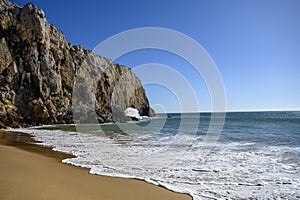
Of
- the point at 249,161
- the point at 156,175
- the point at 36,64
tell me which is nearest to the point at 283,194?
the point at 156,175

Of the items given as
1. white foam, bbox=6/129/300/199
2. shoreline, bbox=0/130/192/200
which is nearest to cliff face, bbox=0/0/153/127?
white foam, bbox=6/129/300/199

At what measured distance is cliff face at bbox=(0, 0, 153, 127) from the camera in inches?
1273

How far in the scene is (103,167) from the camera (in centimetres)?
805

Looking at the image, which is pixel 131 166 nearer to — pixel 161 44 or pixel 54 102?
pixel 161 44

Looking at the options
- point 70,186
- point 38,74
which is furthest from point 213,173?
point 38,74

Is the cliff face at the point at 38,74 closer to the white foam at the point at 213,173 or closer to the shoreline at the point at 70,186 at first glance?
the white foam at the point at 213,173

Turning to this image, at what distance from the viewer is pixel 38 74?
116ft

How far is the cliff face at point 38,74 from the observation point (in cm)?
3234

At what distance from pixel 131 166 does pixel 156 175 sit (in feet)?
5.06

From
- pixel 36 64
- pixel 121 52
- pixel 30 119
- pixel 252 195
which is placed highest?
pixel 36 64

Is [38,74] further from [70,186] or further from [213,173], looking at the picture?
[213,173]

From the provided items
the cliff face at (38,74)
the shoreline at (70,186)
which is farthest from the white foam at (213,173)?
the cliff face at (38,74)

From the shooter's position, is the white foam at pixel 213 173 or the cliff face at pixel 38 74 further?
the cliff face at pixel 38 74

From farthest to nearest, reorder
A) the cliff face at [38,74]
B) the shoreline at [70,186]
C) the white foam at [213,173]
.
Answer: the cliff face at [38,74] → the white foam at [213,173] → the shoreline at [70,186]
